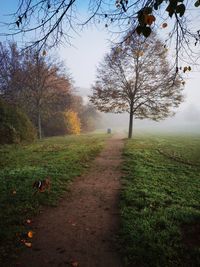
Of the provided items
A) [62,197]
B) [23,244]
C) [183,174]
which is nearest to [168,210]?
[62,197]

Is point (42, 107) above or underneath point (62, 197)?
above

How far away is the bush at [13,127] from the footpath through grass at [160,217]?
10.5 meters

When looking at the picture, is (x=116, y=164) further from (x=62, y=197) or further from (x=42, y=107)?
(x=42, y=107)

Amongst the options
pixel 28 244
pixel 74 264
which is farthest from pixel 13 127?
pixel 74 264

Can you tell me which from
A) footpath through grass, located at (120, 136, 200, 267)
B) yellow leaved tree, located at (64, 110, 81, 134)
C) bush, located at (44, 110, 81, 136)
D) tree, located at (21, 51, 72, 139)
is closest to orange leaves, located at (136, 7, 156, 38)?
footpath through grass, located at (120, 136, 200, 267)

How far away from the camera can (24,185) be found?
7.46 metres

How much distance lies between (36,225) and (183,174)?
7050 millimetres

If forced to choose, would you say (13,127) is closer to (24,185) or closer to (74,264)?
(24,185)

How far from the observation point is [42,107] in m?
29.1

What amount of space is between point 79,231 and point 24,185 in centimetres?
342

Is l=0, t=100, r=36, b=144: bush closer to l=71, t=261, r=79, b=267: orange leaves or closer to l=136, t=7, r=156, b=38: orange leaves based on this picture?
l=71, t=261, r=79, b=267: orange leaves

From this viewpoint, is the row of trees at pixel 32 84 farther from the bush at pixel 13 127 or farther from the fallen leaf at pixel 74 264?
the fallen leaf at pixel 74 264

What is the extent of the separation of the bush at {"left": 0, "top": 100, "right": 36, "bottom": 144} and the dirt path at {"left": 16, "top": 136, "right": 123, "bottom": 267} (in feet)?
35.1

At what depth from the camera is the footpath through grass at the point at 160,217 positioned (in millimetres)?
3908
